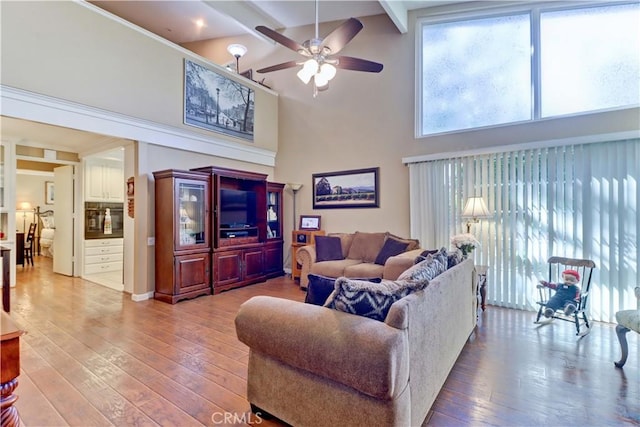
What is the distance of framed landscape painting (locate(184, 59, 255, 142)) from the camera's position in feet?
17.1

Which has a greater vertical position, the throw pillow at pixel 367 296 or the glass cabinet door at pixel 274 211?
the glass cabinet door at pixel 274 211

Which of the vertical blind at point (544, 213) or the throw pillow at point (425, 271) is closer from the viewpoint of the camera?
the throw pillow at point (425, 271)

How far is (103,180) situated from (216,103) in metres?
3.11

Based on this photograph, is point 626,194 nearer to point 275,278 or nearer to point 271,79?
point 275,278

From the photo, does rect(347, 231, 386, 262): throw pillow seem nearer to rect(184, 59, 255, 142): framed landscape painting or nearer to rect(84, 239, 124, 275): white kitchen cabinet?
rect(184, 59, 255, 142): framed landscape painting

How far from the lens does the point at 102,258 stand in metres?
6.43

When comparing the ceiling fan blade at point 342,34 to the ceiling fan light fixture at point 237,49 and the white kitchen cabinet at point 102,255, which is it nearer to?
the ceiling fan light fixture at point 237,49

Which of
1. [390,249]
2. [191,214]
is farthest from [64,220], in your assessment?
[390,249]

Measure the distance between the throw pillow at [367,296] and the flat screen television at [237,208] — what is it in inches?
156

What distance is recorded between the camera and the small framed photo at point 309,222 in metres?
6.21

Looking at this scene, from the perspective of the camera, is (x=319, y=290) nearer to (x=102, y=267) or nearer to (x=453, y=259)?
(x=453, y=259)

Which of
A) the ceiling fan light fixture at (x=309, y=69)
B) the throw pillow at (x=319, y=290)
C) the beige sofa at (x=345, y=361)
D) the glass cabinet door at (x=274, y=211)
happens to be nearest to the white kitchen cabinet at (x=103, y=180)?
the glass cabinet door at (x=274, y=211)

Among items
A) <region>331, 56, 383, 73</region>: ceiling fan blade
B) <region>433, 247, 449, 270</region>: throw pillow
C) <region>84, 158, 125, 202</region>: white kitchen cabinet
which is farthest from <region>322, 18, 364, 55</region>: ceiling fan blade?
<region>84, 158, 125, 202</region>: white kitchen cabinet

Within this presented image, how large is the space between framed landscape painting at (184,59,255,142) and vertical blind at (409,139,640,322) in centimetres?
364
